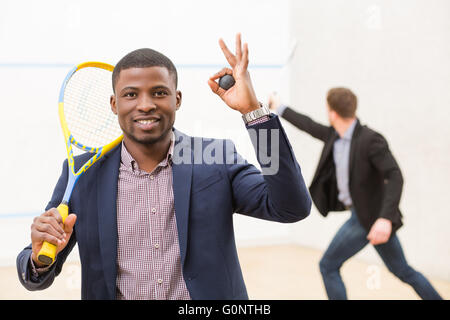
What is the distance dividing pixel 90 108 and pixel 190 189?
50cm

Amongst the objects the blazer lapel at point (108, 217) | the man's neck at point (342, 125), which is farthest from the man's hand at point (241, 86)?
the man's neck at point (342, 125)

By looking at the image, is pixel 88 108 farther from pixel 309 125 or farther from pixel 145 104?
pixel 309 125

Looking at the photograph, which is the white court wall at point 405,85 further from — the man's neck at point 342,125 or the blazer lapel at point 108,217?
the blazer lapel at point 108,217

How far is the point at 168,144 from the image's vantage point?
52.9 inches

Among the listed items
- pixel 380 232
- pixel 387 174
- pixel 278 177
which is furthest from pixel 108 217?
pixel 387 174

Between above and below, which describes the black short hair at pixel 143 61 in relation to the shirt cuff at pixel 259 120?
above

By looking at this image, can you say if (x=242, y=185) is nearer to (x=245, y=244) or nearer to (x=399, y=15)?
(x=399, y=15)

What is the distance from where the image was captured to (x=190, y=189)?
50.3 inches

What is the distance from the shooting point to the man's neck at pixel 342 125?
3.05 metres

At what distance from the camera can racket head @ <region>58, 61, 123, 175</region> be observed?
58.3 inches

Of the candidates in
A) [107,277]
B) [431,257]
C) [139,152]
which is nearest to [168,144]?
[139,152]

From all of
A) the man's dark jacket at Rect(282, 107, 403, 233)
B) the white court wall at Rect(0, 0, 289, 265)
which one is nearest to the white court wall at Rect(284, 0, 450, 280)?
the white court wall at Rect(0, 0, 289, 265)

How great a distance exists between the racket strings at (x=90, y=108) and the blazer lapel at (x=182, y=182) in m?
0.26

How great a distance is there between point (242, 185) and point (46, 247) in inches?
19.9
